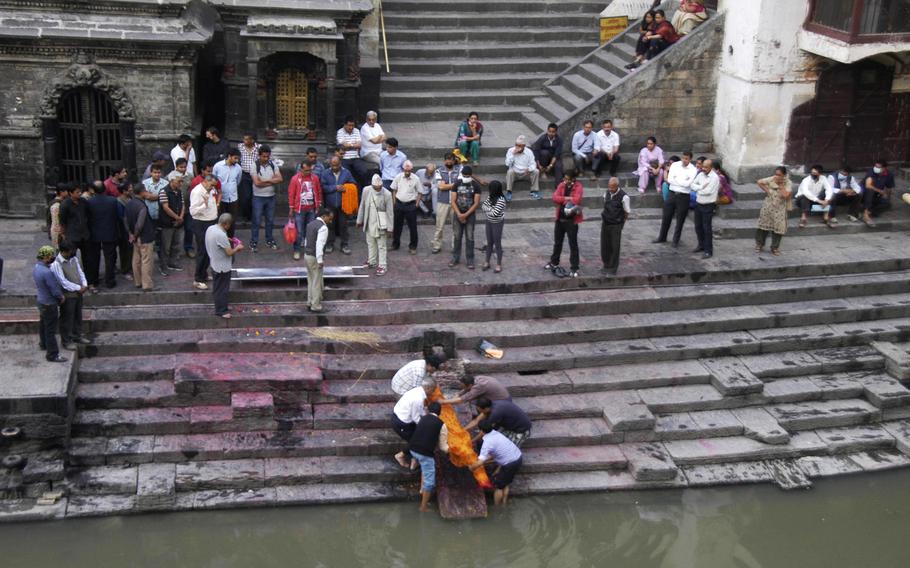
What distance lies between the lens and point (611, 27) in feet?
72.0

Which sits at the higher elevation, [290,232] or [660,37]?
[660,37]

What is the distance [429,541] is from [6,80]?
9779 mm

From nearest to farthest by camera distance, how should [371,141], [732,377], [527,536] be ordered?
[527,536] < [732,377] < [371,141]

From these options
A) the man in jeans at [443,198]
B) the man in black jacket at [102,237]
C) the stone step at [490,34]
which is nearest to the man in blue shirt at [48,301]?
the man in black jacket at [102,237]

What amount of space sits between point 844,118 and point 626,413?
27.2 feet

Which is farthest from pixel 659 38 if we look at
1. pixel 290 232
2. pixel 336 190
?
pixel 290 232

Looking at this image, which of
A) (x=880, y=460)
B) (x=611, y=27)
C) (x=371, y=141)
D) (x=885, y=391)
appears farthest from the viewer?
(x=611, y=27)

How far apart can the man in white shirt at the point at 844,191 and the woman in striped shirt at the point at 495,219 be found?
6.11m

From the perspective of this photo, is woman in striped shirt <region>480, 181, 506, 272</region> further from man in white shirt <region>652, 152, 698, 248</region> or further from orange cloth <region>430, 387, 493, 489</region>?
orange cloth <region>430, 387, 493, 489</region>

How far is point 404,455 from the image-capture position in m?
12.7

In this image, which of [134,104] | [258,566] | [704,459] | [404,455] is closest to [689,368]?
[704,459]

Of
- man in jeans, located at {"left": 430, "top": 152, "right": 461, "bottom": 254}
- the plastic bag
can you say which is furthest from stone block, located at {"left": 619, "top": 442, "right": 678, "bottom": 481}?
the plastic bag

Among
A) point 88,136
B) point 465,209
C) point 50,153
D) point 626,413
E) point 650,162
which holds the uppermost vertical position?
point 88,136

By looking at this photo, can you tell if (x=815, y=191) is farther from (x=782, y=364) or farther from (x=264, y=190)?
(x=264, y=190)
